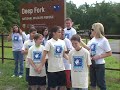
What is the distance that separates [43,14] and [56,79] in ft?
9.69

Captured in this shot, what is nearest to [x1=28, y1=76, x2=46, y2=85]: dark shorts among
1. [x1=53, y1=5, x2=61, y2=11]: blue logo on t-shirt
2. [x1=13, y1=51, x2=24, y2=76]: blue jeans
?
[x1=53, y1=5, x2=61, y2=11]: blue logo on t-shirt

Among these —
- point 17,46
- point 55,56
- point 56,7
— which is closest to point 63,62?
point 55,56

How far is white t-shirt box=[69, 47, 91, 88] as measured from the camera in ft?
23.5

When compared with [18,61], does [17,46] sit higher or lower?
higher

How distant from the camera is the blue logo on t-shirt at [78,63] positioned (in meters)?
7.21

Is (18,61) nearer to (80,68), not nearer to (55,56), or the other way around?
(55,56)

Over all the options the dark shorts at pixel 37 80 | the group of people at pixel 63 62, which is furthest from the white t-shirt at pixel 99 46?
the dark shorts at pixel 37 80

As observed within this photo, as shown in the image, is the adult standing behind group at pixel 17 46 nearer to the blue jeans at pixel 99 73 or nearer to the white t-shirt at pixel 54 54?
the white t-shirt at pixel 54 54

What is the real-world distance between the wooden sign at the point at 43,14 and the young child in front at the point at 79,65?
2.67 metres

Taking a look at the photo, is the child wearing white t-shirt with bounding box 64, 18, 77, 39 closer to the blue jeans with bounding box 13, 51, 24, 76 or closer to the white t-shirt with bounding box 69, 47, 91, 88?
the white t-shirt with bounding box 69, 47, 91, 88

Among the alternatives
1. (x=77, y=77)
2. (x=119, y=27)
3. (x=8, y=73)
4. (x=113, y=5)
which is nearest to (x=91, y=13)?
(x=113, y=5)

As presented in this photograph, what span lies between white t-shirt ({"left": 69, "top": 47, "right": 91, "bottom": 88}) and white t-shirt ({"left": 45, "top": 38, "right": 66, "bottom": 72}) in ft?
2.03

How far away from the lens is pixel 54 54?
7.81 m

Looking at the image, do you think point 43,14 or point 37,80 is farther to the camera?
point 43,14
